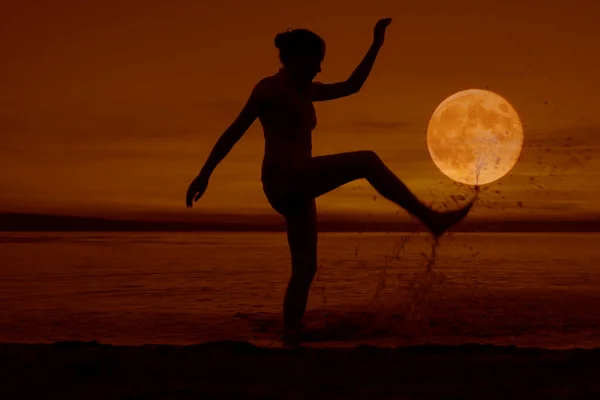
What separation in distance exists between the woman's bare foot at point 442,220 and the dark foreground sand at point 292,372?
2.55 ft

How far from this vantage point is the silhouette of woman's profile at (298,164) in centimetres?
531

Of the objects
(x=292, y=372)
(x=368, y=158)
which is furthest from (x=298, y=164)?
(x=292, y=372)

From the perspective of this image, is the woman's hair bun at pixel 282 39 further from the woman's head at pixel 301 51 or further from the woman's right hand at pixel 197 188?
the woman's right hand at pixel 197 188

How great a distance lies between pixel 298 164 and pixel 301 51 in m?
0.84

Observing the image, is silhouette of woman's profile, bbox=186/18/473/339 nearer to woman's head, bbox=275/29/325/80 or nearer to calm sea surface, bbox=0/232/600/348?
woman's head, bbox=275/29/325/80

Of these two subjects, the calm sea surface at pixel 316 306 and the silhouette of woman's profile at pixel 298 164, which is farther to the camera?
the calm sea surface at pixel 316 306

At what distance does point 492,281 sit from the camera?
1308 cm

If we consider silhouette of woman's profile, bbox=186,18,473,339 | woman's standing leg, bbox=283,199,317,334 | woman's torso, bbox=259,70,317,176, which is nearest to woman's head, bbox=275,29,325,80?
silhouette of woman's profile, bbox=186,18,473,339

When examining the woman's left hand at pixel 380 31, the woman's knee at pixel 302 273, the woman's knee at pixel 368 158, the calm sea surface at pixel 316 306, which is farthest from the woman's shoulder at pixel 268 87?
the calm sea surface at pixel 316 306

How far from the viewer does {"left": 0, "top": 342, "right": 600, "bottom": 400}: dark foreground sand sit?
12.6 feet

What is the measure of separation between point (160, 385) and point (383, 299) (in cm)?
624

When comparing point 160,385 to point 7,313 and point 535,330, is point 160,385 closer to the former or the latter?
point 535,330

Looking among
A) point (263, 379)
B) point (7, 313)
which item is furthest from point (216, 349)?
point (7, 313)

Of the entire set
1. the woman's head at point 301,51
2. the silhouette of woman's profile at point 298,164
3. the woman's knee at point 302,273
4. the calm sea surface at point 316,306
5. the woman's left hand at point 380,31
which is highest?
the woman's left hand at point 380,31
